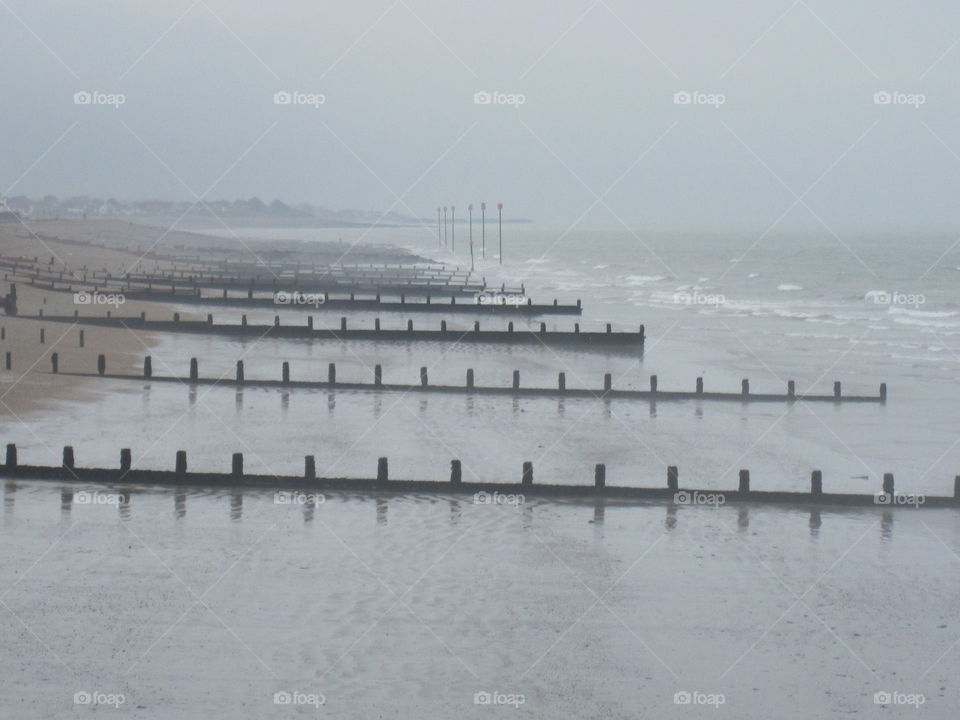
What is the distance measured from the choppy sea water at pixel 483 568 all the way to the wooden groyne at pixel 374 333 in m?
14.5

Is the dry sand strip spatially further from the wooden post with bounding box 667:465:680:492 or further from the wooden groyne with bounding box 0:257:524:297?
the wooden post with bounding box 667:465:680:492

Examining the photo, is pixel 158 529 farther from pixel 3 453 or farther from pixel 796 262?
pixel 796 262

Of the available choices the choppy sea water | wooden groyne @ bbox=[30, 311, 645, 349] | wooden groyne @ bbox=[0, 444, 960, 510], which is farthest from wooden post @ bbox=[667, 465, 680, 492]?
wooden groyne @ bbox=[30, 311, 645, 349]

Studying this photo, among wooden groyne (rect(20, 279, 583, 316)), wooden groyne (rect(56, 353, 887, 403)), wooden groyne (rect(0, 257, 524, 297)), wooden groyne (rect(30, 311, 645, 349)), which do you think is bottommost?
wooden groyne (rect(56, 353, 887, 403))

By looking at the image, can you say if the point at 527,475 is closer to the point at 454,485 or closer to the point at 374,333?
the point at 454,485

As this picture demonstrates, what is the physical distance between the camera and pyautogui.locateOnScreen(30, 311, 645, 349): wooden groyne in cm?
4641

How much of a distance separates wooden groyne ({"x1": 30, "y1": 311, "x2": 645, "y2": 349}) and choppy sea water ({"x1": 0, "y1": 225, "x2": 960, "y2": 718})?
1448cm

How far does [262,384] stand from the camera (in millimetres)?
32906

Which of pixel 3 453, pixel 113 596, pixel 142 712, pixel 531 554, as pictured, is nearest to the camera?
pixel 142 712

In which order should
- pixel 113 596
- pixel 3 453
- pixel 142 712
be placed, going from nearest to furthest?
pixel 142 712
pixel 113 596
pixel 3 453

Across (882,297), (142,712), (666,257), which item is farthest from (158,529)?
(666,257)

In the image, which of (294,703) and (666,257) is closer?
(294,703)

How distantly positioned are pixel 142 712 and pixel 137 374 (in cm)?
2362

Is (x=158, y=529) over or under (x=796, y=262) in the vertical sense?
under
